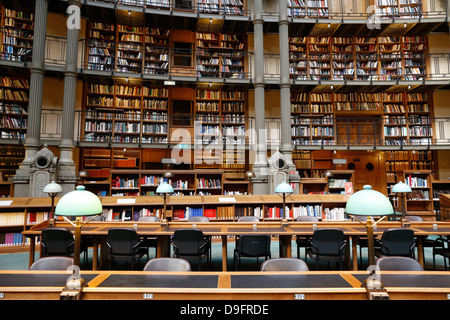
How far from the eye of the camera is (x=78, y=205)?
1617 mm

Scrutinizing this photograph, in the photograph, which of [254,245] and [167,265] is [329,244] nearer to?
[254,245]

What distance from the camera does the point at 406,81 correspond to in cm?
831

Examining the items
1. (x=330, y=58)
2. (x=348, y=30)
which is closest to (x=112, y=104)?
(x=330, y=58)

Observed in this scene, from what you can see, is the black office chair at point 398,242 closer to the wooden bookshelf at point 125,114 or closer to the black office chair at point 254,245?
the black office chair at point 254,245

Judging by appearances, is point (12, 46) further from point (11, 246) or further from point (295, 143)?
point (295, 143)

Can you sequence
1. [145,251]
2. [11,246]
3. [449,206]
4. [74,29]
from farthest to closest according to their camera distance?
[74,29]
[449,206]
[11,246]
[145,251]

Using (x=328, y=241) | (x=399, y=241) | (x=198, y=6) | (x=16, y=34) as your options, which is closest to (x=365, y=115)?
(x=198, y=6)

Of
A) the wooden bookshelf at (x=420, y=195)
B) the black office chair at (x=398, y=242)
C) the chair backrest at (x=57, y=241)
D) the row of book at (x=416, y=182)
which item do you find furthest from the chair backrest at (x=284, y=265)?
the row of book at (x=416, y=182)

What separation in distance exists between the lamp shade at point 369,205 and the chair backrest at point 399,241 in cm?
240

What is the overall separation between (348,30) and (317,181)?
521 cm

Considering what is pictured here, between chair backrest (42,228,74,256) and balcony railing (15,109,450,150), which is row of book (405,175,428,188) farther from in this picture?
chair backrest (42,228,74,256)

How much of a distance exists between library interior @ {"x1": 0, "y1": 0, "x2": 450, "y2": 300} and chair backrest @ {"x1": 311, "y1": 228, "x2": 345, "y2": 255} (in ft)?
2.48

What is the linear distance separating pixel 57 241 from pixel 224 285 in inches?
112

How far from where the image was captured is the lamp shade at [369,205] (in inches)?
60.8
